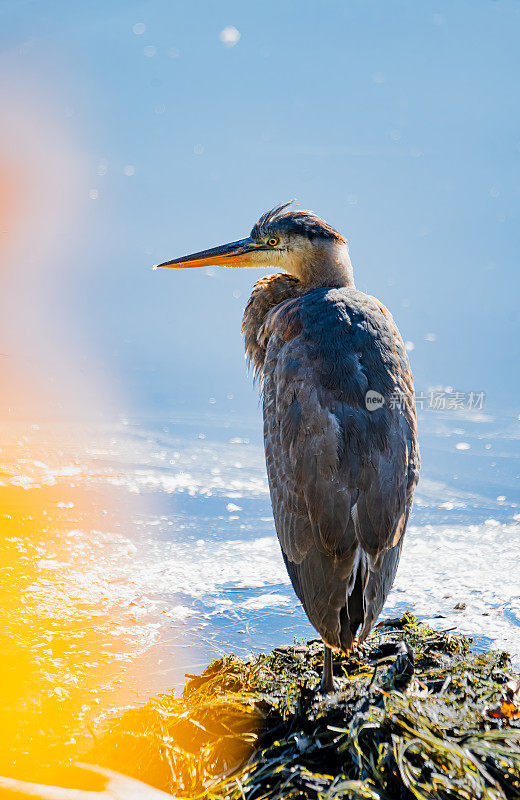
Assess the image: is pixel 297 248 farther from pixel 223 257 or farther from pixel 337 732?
pixel 337 732

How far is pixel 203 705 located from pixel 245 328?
5.74 ft

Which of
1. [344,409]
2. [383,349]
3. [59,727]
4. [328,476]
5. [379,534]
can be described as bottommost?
[59,727]

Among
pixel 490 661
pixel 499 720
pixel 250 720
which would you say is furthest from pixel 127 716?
pixel 490 661

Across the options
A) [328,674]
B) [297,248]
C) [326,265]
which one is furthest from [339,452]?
[297,248]

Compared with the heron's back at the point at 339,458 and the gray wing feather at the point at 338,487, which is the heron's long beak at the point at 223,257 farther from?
the gray wing feather at the point at 338,487

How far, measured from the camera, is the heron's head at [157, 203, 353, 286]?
3.05 metres

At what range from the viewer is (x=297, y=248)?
10.2ft

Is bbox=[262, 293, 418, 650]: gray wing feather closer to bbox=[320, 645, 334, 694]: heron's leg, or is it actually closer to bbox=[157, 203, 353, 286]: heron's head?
bbox=[320, 645, 334, 694]: heron's leg

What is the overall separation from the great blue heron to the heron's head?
0.98 feet

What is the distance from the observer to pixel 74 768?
2059 mm

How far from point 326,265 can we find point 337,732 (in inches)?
77.6

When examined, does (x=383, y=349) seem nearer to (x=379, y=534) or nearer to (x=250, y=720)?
(x=379, y=534)

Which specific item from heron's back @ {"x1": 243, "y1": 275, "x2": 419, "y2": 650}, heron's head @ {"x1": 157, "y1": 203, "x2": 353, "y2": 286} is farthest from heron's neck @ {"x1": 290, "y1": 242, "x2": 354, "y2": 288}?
heron's back @ {"x1": 243, "y1": 275, "x2": 419, "y2": 650}

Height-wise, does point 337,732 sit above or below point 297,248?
below
